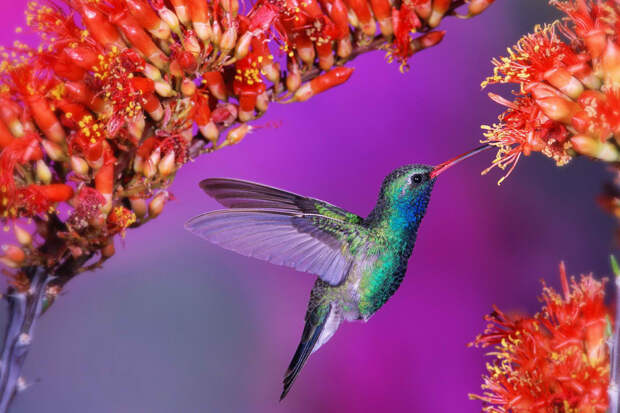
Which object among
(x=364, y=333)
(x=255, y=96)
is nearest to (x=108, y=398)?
(x=364, y=333)

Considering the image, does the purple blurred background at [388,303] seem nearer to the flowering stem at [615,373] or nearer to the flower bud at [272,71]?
the flower bud at [272,71]

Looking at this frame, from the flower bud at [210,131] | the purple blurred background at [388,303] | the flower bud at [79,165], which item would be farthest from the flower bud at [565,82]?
the purple blurred background at [388,303]

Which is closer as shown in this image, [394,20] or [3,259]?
[3,259]

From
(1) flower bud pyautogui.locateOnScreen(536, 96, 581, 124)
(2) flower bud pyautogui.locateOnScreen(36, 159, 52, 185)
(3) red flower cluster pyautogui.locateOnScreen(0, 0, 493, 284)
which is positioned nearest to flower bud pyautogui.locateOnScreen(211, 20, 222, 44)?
(3) red flower cluster pyautogui.locateOnScreen(0, 0, 493, 284)

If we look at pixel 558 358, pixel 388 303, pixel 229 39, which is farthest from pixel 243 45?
pixel 388 303

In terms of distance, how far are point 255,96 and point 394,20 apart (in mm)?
181

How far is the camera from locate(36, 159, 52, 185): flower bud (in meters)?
0.66

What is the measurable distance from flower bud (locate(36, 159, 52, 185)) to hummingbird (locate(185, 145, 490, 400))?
151mm

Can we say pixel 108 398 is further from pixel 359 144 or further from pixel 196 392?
pixel 359 144

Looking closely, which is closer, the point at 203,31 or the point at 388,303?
the point at 203,31

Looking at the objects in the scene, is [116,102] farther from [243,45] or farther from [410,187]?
[410,187]

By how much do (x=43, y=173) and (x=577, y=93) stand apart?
0.51 m

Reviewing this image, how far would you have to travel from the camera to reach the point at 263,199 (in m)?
0.80

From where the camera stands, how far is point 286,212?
724mm
